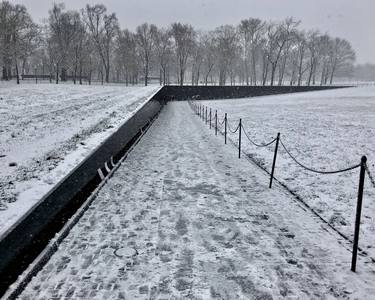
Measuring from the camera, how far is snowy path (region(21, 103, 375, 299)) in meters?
4.55

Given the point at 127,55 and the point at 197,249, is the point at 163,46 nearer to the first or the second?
the point at 127,55

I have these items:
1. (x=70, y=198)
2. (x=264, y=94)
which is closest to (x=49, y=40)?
(x=264, y=94)

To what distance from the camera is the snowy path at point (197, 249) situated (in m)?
4.55

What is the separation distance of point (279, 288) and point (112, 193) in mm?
4772

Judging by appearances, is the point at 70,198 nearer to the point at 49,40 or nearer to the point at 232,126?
the point at 232,126

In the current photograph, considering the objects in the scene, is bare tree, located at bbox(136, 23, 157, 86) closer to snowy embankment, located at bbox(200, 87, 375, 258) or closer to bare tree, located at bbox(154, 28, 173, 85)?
bare tree, located at bbox(154, 28, 173, 85)

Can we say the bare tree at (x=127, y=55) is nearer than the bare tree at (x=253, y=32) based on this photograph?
Yes

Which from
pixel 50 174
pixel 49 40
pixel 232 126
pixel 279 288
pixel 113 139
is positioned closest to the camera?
pixel 279 288

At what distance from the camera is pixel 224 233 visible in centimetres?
620

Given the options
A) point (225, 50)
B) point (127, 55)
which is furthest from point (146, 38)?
point (225, 50)

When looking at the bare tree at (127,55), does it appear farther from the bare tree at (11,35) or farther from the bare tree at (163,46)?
the bare tree at (11,35)

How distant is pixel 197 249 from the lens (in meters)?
5.56

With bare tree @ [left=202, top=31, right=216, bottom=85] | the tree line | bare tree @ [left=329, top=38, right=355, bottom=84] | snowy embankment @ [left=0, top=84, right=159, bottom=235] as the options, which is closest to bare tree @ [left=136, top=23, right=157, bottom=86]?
the tree line

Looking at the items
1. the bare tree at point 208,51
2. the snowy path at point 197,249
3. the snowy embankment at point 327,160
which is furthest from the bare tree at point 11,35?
the snowy path at point 197,249
